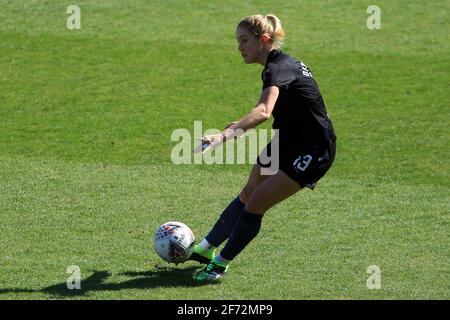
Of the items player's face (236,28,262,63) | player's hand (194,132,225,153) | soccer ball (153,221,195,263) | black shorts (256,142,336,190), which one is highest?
player's face (236,28,262,63)

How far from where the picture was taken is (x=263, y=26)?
7336 mm

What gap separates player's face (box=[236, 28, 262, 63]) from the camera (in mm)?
7355

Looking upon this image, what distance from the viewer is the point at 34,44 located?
17984mm

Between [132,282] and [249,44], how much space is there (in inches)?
93.6

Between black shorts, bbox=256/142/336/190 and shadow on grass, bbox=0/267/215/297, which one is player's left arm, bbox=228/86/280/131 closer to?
black shorts, bbox=256/142/336/190

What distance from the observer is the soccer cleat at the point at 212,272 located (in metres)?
7.67

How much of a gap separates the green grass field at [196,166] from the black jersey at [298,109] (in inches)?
52.1

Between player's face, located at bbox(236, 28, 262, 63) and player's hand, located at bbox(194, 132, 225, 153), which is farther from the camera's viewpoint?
player's face, located at bbox(236, 28, 262, 63)

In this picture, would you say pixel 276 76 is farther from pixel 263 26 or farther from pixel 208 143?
pixel 208 143

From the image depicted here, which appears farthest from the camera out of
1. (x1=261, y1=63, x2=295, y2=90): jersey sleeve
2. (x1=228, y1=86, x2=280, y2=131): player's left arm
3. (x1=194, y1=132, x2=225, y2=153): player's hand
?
(x1=261, y1=63, x2=295, y2=90): jersey sleeve

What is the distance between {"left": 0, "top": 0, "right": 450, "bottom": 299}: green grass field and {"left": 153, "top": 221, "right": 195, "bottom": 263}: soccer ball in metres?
0.20

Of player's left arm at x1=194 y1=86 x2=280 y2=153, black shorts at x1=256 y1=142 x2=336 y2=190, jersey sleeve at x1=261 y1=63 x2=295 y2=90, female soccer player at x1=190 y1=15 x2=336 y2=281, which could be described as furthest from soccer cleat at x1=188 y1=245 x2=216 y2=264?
jersey sleeve at x1=261 y1=63 x2=295 y2=90
